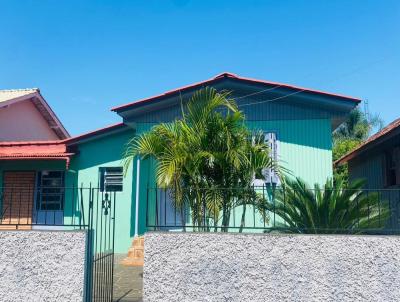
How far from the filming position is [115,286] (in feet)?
26.8

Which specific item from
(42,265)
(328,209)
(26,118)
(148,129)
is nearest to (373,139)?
(148,129)

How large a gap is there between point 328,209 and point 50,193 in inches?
398

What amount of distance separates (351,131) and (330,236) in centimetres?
3028

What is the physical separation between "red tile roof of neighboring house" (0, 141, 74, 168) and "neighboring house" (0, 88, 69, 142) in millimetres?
3132

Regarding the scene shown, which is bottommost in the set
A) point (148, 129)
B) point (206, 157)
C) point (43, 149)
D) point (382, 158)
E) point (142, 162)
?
point (206, 157)

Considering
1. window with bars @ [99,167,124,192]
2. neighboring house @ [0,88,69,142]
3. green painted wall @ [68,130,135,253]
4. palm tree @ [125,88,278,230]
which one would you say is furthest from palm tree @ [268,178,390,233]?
neighboring house @ [0,88,69,142]

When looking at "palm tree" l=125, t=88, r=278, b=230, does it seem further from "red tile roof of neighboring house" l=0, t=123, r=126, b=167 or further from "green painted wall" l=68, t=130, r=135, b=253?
"red tile roof of neighboring house" l=0, t=123, r=126, b=167

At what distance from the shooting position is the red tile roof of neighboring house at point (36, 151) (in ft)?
43.4

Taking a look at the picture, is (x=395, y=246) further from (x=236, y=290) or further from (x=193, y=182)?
(x=193, y=182)

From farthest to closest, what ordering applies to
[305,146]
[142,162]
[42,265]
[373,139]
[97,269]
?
[142,162]
[373,139]
[305,146]
[97,269]
[42,265]

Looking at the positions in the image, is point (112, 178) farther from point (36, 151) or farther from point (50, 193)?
point (36, 151)

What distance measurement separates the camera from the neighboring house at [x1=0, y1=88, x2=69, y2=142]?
17328mm

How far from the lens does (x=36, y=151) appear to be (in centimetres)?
1395

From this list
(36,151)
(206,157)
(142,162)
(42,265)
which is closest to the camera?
(42,265)
